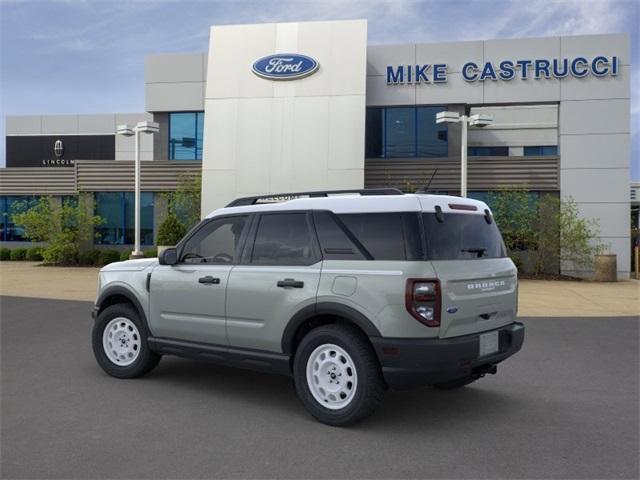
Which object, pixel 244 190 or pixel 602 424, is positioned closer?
pixel 602 424

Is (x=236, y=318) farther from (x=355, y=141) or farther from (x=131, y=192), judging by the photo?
(x=131, y=192)

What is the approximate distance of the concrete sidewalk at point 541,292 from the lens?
12508 millimetres

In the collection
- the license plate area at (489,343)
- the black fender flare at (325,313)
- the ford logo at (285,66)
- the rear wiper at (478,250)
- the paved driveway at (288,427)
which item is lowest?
the paved driveway at (288,427)

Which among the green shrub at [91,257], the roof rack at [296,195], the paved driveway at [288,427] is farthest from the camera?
Result: the green shrub at [91,257]

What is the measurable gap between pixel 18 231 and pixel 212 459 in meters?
29.5

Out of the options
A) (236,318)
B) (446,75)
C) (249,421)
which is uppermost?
(446,75)

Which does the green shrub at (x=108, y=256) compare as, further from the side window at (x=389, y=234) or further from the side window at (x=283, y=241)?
the side window at (x=389, y=234)

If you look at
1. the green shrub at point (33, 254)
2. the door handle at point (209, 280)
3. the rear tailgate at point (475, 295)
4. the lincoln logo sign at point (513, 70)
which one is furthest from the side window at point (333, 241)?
the green shrub at point (33, 254)

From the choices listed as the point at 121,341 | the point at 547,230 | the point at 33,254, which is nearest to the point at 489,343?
the point at 121,341

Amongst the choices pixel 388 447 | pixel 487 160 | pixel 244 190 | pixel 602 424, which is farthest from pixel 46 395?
pixel 487 160

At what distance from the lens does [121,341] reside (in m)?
6.46

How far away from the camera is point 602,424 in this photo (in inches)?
195

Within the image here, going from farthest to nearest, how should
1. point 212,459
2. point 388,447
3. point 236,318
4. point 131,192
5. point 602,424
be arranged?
1. point 131,192
2. point 236,318
3. point 602,424
4. point 388,447
5. point 212,459

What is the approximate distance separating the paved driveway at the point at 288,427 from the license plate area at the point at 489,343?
60 centimetres
